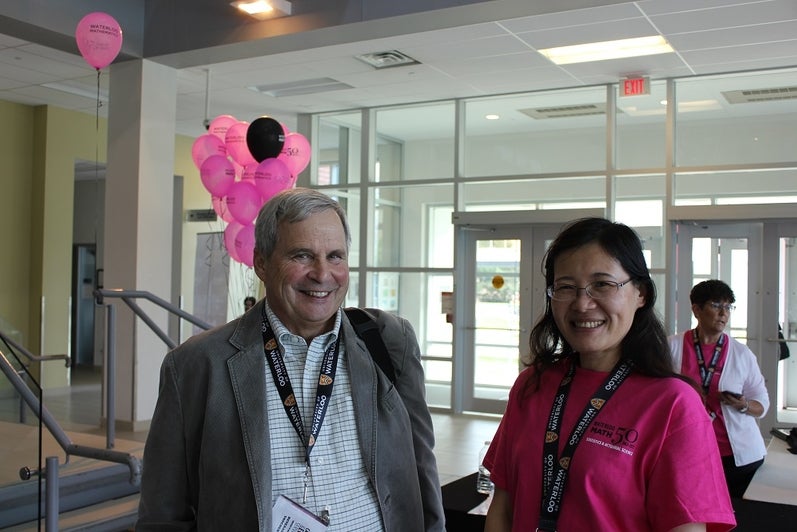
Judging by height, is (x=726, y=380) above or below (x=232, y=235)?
below

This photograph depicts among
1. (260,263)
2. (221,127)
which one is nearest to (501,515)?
(260,263)

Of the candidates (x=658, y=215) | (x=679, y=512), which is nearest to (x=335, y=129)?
(x=658, y=215)

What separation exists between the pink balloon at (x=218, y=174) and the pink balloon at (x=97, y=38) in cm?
147

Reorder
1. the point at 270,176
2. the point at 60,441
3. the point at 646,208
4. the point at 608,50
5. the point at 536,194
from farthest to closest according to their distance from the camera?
the point at 536,194 → the point at 646,208 → the point at 608,50 → the point at 270,176 → the point at 60,441

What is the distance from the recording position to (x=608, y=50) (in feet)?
25.9

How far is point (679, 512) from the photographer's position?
5.17ft

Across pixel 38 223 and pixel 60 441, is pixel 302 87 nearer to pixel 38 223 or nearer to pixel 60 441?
pixel 38 223

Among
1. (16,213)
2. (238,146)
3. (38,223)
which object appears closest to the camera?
(238,146)

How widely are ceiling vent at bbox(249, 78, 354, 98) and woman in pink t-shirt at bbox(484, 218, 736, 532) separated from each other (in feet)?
25.7

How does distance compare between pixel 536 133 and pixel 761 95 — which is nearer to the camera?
pixel 761 95

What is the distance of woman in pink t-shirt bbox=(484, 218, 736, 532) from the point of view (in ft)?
5.32

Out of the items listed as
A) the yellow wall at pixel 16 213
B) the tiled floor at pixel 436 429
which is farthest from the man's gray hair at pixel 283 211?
the yellow wall at pixel 16 213

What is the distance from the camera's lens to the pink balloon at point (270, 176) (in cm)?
722

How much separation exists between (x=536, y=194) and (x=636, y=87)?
1833 millimetres
